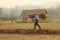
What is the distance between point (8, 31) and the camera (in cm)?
333

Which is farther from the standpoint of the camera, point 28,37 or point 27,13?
point 27,13

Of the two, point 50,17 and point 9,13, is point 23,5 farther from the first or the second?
point 50,17

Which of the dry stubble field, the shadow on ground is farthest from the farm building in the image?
the shadow on ground

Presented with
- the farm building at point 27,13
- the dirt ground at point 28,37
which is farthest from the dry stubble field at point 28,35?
the farm building at point 27,13

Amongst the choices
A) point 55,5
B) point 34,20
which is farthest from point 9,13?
point 55,5

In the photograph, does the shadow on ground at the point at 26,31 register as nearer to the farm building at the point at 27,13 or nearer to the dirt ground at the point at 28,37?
the dirt ground at the point at 28,37

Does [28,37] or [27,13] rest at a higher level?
[27,13]

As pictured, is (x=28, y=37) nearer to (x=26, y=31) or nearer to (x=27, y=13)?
(x=26, y=31)

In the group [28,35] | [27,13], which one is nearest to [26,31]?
[28,35]

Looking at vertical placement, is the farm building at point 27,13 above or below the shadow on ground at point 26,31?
above

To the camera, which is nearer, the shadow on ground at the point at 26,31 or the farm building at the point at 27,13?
the shadow on ground at the point at 26,31

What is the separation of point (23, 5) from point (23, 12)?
16 centimetres

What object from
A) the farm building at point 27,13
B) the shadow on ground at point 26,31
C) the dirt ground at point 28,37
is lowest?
the dirt ground at point 28,37

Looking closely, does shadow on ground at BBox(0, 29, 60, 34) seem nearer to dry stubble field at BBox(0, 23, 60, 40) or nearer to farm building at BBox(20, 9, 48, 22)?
dry stubble field at BBox(0, 23, 60, 40)
